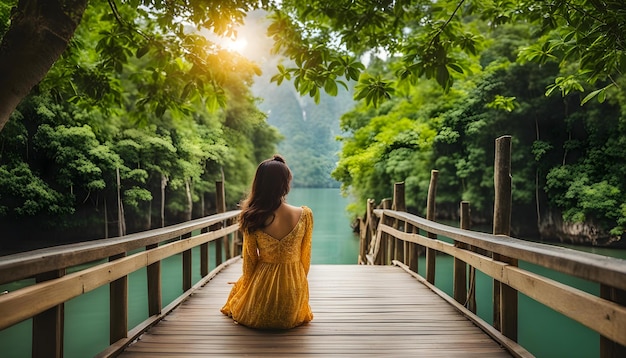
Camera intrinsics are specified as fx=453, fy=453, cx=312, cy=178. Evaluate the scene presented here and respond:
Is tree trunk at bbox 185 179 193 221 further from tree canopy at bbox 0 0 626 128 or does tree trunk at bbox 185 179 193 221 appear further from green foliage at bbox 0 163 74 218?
tree canopy at bbox 0 0 626 128

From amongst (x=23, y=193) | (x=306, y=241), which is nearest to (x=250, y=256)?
(x=306, y=241)

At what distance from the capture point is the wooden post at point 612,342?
187cm

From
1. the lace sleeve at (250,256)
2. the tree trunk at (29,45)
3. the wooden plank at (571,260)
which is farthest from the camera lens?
the lace sleeve at (250,256)

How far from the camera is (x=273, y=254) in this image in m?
3.75

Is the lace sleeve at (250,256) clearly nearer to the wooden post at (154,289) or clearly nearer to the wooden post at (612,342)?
the wooden post at (154,289)

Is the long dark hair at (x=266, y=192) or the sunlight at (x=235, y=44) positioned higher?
the sunlight at (x=235, y=44)

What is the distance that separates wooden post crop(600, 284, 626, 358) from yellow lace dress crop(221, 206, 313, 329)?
6.95ft

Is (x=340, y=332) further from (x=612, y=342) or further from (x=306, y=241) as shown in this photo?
(x=612, y=342)

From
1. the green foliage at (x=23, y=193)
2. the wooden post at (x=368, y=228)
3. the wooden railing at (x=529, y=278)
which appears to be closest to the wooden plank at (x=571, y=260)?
the wooden railing at (x=529, y=278)

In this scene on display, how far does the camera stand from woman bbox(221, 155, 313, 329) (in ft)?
11.7

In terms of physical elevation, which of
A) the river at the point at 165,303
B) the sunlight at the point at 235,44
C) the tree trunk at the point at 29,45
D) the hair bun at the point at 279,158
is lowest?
the river at the point at 165,303

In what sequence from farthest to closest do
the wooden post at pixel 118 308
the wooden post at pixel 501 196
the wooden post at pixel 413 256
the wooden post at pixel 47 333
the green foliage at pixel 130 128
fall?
the wooden post at pixel 413 256, the green foliage at pixel 130 128, the wooden post at pixel 501 196, the wooden post at pixel 118 308, the wooden post at pixel 47 333

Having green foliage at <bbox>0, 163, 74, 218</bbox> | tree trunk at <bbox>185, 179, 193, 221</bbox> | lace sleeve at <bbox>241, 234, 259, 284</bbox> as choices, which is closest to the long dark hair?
lace sleeve at <bbox>241, 234, 259, 284</bbox>

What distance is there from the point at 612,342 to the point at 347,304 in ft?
8.91
